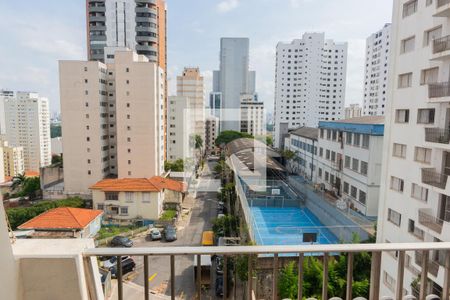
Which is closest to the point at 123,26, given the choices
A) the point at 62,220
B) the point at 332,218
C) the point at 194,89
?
the point at 194,89

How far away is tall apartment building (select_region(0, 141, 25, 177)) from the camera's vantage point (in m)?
15.2

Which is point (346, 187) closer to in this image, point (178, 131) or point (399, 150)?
point (399, 150)

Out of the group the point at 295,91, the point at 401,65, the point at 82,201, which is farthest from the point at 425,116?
the point at 295,91

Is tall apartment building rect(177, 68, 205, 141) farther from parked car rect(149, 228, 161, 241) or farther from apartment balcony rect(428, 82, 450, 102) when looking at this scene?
apartment balcony rect(428, 82, 450, 102)

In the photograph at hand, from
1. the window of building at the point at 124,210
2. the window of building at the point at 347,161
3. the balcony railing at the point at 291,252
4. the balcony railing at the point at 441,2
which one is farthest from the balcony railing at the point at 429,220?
the window of building at the point at 124,210

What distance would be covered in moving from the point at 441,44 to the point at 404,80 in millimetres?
874

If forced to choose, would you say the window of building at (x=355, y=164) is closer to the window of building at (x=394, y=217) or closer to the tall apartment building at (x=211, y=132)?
the window of building at (x=394, y=217)

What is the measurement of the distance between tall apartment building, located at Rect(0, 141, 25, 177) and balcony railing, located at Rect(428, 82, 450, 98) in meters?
17.0

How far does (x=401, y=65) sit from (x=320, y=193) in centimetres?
497

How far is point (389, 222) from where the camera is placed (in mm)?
4812

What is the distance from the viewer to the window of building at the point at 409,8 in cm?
435

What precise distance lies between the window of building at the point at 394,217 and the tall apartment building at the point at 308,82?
15807mm

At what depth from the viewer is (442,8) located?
3656 mm

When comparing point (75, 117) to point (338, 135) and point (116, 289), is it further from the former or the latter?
point (116, 289)
